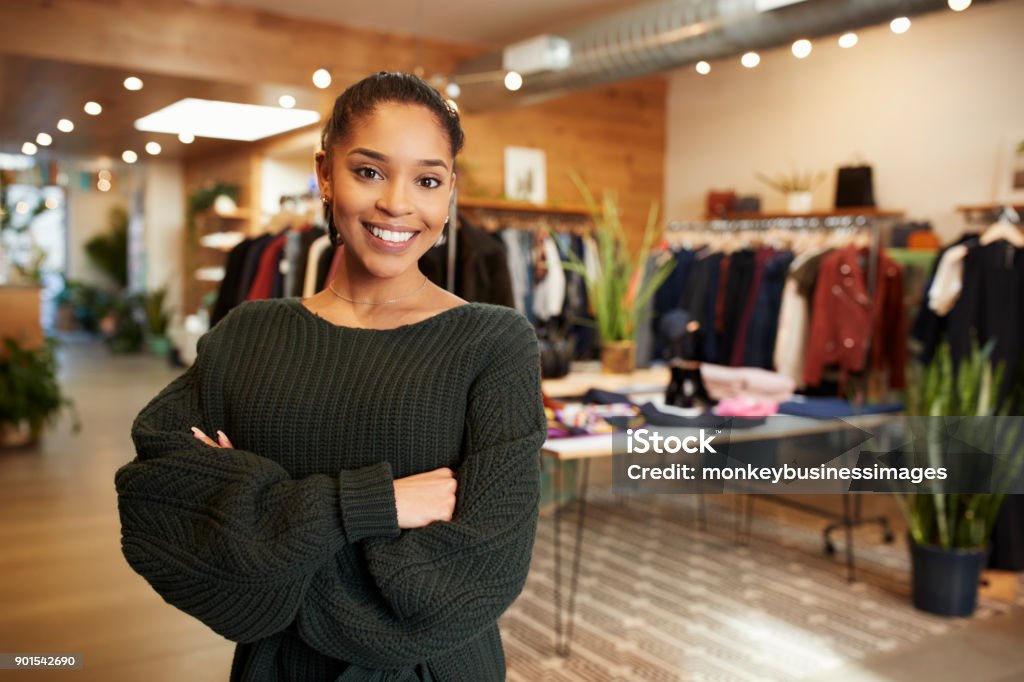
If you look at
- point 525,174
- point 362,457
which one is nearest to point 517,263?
point 525,174

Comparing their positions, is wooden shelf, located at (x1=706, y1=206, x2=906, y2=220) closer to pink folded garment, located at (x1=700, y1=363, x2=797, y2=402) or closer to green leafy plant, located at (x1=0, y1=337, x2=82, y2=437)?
pink folded garment, located at (x1=700, y1=363, x2=797, y2=402)

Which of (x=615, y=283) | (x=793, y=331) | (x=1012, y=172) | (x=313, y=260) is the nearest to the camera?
(x=615, y=283)

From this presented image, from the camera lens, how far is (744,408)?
2885 mm

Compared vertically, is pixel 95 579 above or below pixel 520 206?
below

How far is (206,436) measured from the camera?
1.10 m

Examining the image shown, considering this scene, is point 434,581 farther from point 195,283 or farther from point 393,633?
point 195,283

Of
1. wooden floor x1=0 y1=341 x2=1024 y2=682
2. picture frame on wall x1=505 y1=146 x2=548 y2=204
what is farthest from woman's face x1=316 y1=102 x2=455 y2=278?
picture frame on wall x1=505 y1=146 x2=548 y2=204

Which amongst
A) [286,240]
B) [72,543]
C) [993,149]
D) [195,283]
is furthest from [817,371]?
[72,543]

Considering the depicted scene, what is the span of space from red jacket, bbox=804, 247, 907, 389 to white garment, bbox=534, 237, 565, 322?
5.25 ft

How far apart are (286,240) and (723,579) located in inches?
90.8

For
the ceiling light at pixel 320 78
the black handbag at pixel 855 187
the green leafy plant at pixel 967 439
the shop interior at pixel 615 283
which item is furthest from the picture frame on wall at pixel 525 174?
the green leafy plant at pixel 967 439

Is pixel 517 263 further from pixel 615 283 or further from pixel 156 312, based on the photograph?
pixel 156 312

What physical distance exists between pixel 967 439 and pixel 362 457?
2.81 metres

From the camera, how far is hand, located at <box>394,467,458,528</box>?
993mm
